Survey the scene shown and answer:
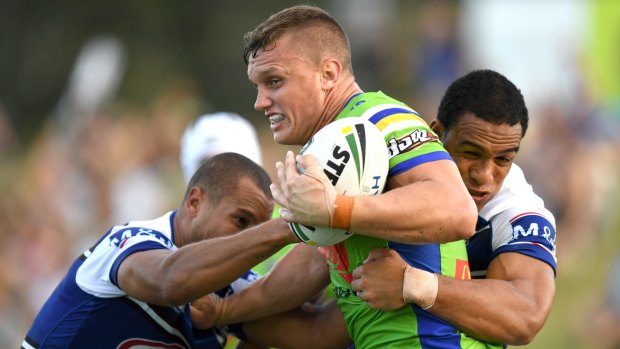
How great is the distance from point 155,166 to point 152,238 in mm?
12478

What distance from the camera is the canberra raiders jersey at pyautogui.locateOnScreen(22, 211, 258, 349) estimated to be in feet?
22.2

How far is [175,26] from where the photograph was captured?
33688mm

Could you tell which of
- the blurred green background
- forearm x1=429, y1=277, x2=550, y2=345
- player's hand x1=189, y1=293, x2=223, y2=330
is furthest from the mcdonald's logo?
the blurred green background

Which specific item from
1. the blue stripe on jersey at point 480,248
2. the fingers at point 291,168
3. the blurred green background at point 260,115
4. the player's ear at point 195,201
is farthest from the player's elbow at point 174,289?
the blurred green background at point 260,115

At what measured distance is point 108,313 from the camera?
6852 millimetres

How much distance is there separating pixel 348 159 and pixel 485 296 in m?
1.04

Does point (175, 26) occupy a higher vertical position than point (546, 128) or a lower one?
higher

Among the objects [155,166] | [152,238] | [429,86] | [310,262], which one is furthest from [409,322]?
[429,86]

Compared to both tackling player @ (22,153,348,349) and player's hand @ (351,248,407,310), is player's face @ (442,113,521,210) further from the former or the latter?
tackling player @ (22,153,348,349)

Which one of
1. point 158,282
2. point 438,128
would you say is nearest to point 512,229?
point 438,128

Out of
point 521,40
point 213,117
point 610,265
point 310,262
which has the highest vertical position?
point 521,40

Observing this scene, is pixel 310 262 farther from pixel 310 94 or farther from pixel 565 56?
pixel 565 56

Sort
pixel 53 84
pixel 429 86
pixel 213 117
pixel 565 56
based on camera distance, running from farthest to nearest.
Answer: pixel 53 84 < pixel 429 86 < pixel 565 56 < pixel 213 117

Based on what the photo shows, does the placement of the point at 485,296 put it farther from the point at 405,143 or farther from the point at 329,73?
the point at 329,73
